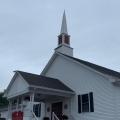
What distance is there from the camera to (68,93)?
63.6 ft

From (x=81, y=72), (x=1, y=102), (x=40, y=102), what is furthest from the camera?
(x=1, y=102)

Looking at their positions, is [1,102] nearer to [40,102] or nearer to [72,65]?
[40,102]

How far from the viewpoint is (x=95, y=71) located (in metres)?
18.0

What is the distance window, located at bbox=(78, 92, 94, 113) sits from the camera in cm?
1775

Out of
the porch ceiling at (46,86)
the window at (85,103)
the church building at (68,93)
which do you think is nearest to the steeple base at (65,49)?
the church building at (68,93)

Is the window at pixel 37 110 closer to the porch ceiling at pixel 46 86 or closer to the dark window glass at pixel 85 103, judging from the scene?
the porch ceiling at pixel 46 86

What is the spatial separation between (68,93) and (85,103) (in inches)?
65.1

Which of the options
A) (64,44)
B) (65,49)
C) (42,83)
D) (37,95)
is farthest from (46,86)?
(64,44)

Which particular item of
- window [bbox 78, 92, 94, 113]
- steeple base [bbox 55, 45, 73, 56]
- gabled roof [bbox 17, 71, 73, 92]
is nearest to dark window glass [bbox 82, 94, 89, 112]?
window [bbox 78, 92, 94, 113]

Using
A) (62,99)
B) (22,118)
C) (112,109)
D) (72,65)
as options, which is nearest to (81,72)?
(72,65)

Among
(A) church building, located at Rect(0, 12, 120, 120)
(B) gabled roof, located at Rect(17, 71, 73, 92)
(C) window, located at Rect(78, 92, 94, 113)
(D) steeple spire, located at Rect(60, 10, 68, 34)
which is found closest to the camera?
(A) church building, located at Rect(0, 12, 120, 120)

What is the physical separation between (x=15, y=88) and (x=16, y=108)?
59.2 inches

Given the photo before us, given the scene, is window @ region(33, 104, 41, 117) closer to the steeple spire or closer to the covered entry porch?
the covered entry porch

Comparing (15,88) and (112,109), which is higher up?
(15,88)
